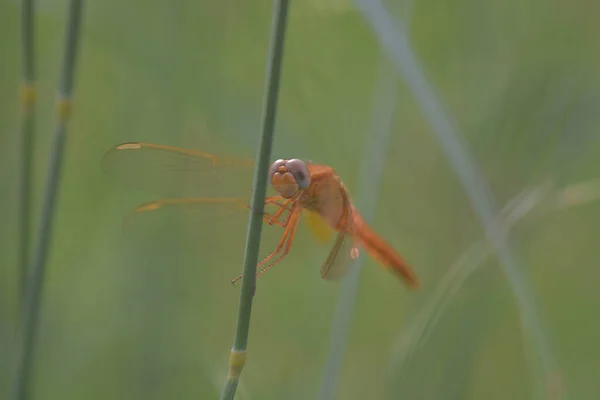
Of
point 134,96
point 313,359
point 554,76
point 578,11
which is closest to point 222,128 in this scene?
point 134,96

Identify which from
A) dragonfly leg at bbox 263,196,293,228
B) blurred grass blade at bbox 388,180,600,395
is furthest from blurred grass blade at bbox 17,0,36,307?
blurred grass blade at bbox 388,180,600,395

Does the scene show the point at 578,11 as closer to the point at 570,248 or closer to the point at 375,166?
the point at 570,248

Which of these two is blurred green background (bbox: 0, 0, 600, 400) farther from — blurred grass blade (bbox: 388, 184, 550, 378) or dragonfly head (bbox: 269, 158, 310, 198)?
dragonfly head (bbox: 269, 158, 310, 198)

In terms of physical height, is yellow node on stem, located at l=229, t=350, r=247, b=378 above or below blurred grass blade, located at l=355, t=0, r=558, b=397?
below

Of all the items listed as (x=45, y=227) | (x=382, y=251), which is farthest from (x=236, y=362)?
(x=382, y=251)

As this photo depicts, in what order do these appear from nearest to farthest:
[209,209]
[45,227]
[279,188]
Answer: [45,227]
[279,188]
[209,209]

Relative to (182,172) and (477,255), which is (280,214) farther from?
(477,255)
